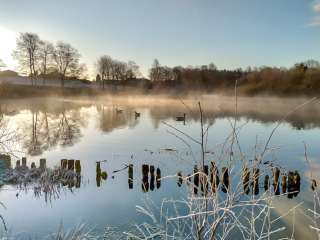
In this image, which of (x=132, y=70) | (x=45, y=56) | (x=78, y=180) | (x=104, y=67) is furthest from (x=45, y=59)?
(x=78, y=180)

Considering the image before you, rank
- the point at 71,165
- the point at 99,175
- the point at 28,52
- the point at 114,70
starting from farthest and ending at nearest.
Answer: the point at 114,70
the point at 28,52
the point at 71,165
the point at 99,175

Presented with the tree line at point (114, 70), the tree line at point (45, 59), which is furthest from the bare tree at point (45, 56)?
the tree line at point (114, 70)

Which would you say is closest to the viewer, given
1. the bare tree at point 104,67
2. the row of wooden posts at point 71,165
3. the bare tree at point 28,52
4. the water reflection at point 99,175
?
the water reflection at point 99,175

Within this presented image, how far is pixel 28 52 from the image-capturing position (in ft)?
152

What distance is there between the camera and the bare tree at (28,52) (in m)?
45.3

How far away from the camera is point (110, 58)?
236 ft

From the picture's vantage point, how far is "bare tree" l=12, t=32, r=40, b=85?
149 ft

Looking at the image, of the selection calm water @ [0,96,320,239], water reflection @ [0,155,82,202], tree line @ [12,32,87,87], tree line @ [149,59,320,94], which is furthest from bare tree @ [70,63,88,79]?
water reflection @ [0,155,82,202]

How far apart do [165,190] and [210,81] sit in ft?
217

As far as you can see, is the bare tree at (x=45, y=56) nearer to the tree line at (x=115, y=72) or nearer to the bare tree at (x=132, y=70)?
the tree line at (x=115, y=72)

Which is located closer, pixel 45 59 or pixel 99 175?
pixel 99 175

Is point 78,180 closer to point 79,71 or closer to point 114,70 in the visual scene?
point 79,71

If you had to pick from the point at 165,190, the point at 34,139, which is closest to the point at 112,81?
the point at 34,139

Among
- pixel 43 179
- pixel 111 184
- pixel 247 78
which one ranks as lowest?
pixel 111 184
